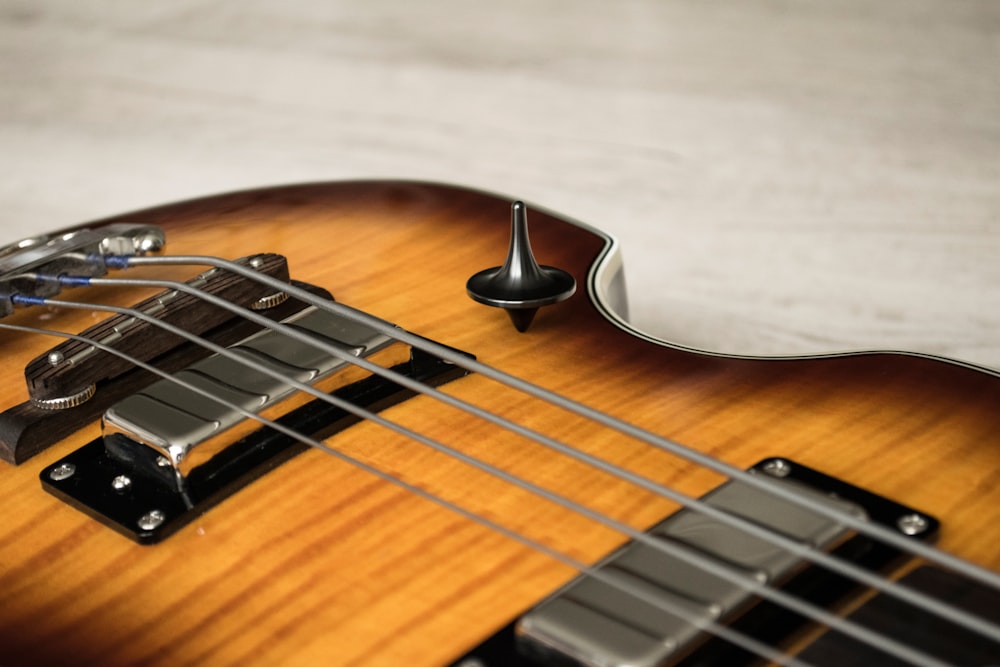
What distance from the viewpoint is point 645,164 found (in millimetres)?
1746

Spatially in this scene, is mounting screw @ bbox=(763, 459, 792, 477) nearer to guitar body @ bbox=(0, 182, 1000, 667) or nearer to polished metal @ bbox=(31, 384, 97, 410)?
Answer: guitar body @ bbox=(0, 182, 1000, 667)

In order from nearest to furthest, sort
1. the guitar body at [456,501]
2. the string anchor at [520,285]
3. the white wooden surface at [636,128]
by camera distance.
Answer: the guitar body at [456,501] → the string anchor at [520,285] → the white wooden surface at [636,128]

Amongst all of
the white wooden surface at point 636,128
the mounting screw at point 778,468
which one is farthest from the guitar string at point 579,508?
the white wooden surface at point 636,128

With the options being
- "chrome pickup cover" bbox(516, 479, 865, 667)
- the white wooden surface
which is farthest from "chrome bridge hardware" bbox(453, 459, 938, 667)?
the white wooden surface

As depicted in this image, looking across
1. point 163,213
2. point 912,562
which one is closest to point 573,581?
point 912,562

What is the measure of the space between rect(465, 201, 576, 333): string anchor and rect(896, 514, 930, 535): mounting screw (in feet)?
1.04

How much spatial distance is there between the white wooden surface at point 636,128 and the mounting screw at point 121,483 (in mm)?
716

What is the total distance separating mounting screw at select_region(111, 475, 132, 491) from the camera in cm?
74

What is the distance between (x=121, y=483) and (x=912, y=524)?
0.48 meters

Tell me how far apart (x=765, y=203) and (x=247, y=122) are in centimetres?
94

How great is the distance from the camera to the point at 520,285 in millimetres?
880

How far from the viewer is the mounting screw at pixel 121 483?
737mm

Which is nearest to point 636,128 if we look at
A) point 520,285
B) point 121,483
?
point 520,285

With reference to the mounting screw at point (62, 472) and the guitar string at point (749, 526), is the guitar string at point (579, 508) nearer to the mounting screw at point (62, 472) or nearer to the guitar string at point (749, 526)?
the guitar string at point (749, 526)
